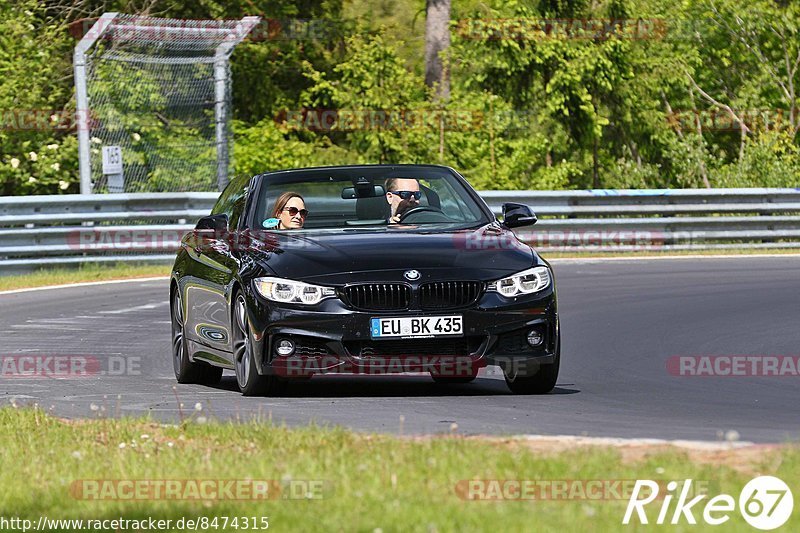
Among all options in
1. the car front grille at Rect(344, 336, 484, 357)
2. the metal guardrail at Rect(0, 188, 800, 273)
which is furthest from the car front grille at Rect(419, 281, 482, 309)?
the metal guardrail at Rect(0, 188, 800, 273)

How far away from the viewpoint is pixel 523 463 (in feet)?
22.2

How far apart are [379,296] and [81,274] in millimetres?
12802

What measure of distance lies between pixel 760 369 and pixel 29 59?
21640 millimetres

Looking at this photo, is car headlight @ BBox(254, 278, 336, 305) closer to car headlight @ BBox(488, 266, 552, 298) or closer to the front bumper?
the front bumper

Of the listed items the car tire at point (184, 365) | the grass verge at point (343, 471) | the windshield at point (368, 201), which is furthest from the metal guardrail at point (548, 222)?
the grass verge at point (343, 471)

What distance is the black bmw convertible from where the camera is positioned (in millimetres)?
9828

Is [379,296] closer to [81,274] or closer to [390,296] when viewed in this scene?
[390,296]

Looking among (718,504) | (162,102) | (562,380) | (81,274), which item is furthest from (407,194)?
(162,102)

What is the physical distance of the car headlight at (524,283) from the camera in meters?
9.96

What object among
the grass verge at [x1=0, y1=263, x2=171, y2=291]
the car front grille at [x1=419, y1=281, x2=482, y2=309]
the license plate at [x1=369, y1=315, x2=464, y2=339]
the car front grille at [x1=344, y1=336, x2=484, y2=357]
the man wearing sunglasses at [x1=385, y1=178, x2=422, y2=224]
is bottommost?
the grass verge at [x1=0, y1=263, x2=171, y2=291]

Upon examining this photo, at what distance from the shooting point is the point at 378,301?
9859 mm

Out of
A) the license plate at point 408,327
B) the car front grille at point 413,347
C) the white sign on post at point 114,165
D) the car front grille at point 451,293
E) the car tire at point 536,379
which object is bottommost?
the white sign on post at point 114,165

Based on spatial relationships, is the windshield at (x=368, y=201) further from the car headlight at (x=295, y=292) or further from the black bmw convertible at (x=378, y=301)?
the car headlight at (x=295, y=292)

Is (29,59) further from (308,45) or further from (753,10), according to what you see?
(753,10)
